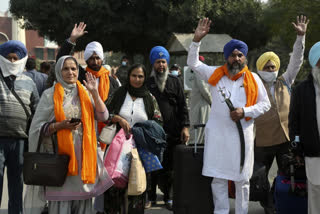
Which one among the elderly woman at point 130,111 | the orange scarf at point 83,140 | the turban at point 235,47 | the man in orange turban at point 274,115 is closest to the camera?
the orange scarf at point 83,140

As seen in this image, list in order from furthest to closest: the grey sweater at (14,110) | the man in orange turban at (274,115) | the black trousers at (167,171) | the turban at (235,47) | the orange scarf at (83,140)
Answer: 1. the black trousers at (167,171)
2. the man in orange turban at (274,115)
3. the turban at (235,47)
4. the grey sweater at (14,110)
5. the orange scarf at (83,140)

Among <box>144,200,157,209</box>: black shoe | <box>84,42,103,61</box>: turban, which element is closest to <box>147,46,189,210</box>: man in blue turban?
<box>144,200,157,209</box>: black shoe

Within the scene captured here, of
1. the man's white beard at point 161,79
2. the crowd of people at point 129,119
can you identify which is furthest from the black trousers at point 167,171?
the crowd of people at point 129,119

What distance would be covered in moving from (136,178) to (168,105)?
1490mm

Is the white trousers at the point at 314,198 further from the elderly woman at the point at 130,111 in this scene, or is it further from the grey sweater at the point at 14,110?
the grey sweater at the point at 14,110

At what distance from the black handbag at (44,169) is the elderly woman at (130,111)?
94cm

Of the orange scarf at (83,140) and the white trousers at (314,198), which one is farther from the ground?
the orange scarf at (83,140)

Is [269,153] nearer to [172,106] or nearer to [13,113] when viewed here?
[172,106]

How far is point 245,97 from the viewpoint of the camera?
15.6ft

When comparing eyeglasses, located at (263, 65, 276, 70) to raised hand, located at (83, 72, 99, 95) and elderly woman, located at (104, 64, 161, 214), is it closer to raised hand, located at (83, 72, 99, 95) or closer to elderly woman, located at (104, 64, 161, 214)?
elderly woman, located at (104, 64, 161, 214)

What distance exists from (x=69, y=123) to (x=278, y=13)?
20.4 metres

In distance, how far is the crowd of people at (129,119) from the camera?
4215mm

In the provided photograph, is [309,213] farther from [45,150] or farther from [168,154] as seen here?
[45,150]

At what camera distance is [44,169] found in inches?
158
